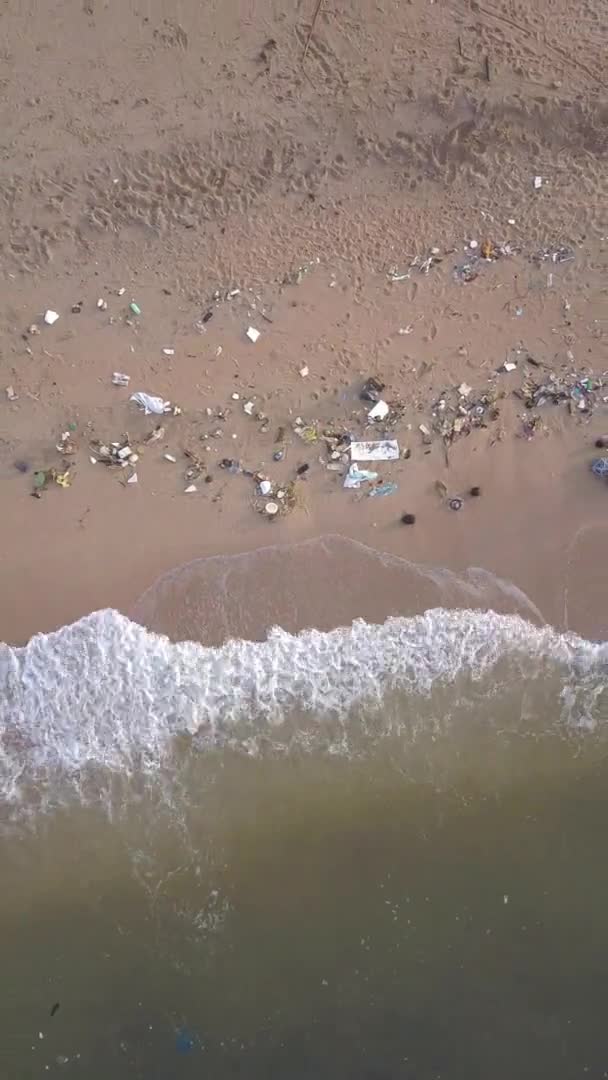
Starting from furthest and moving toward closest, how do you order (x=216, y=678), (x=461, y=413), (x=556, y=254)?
1. (x=556, y=254)
2. (x=461, y=413)
3. (x=216, y=678)

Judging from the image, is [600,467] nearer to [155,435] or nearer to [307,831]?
[155,435]

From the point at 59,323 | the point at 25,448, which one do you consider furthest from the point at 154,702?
the point at 59,323

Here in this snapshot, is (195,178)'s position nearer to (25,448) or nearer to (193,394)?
(193,394)

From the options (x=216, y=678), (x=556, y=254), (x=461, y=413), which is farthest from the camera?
(x=556, y=254)

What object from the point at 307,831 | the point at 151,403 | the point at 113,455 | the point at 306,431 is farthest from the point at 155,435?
the point at 307,831

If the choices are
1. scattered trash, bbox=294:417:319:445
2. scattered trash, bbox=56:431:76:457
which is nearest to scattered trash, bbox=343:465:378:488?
scattered trash, bbox=294:417:319:445

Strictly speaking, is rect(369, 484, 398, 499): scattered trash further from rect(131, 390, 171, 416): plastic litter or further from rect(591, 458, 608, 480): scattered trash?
rect(131, 390, 171, 416): plastic litter
